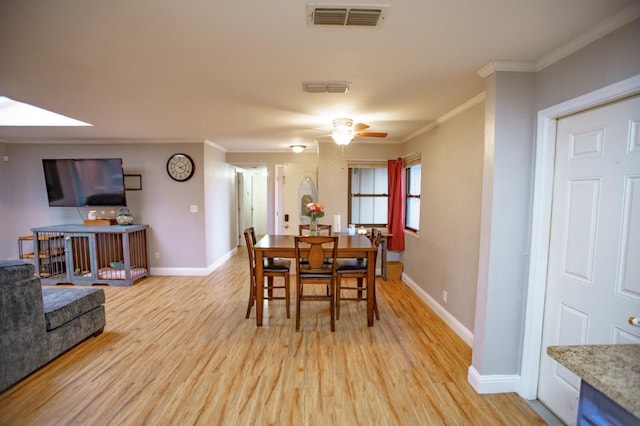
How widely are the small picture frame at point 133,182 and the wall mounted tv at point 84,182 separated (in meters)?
0.27

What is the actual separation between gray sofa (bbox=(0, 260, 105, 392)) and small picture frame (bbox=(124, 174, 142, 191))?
2.57 metres

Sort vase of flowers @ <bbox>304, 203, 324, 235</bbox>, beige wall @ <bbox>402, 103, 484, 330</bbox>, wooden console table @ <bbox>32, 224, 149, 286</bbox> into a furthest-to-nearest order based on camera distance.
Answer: wooden console table @ <bbox>32, 224, 149, 286</bbox>, vase of flowers @ <bbox>304, 203, 324, 235</bbox>, beige wall @ <bbox>402, 103, 484, 330</bbox>

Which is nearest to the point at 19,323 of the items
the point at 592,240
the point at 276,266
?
the point at 276,266

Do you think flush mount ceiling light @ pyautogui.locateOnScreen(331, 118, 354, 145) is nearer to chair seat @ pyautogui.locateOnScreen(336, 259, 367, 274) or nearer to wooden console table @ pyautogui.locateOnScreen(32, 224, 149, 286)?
chair seat @ pyautogui.locateOnScreen(336, 259, 367, 274)

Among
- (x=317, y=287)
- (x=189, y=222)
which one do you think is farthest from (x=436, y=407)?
(x=189, y=222)

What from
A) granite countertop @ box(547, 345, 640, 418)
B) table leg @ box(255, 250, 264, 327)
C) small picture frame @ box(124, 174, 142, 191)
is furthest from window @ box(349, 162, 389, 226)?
granite countertop @ box(547, 345, 640, 418)

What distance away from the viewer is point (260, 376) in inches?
91.8

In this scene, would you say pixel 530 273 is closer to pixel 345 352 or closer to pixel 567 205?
pixel 567 205

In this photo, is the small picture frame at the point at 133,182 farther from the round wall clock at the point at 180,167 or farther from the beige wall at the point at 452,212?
the beige wall at the point at 452,212

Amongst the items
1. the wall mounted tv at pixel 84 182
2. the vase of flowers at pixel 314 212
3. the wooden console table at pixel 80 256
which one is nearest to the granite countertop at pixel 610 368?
the vase of flowers at pixel 314 212

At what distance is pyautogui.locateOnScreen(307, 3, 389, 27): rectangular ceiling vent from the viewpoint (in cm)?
138

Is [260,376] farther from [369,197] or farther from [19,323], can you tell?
[369,197]

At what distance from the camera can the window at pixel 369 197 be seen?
5.27m

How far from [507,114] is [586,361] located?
1.55 metres
